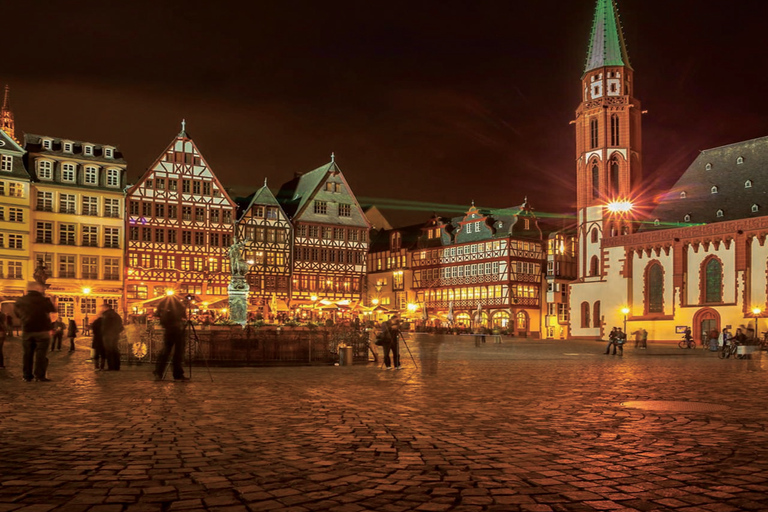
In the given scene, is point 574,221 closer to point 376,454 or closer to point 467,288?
point 467,288

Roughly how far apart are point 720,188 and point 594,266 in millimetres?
11608

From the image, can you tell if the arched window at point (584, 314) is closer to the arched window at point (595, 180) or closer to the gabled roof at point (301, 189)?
the arched window at point (595, 180)

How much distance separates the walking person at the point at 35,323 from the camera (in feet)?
43.8

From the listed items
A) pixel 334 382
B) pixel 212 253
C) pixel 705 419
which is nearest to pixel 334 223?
pixel 212 253

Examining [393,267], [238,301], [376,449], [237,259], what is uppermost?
[393,267]

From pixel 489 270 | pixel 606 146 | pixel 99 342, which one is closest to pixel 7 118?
pixel 489 270

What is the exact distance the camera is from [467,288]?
240ft

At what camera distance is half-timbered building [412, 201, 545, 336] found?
6944 centimetres

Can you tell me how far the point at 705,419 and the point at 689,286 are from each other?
4955 centimetres

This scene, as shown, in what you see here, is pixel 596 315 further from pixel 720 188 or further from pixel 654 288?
pixel 720 188

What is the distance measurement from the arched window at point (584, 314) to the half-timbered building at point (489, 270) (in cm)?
605

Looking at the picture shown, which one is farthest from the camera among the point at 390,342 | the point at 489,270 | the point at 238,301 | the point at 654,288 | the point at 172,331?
the point at 489,270

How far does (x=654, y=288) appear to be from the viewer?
58719mm

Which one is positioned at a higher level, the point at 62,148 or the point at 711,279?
the point at 62,148
